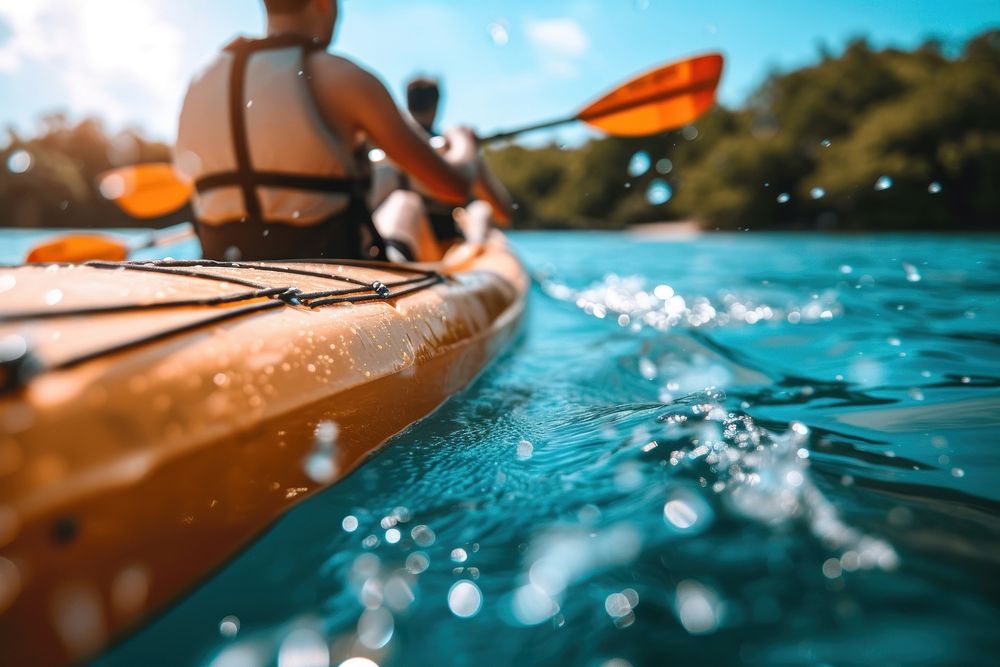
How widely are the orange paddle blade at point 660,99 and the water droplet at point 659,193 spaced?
83cm

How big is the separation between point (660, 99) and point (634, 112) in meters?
0.16

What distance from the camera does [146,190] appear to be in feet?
11.1

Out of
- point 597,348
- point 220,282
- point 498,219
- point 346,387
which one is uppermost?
point 220,282

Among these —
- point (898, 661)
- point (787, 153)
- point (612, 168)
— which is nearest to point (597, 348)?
point (898, 661)

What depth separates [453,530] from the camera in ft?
3.69

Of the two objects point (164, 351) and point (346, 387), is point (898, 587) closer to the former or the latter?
point (346, 387)

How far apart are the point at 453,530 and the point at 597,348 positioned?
1.85 m

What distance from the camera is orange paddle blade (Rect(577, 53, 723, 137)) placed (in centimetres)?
342

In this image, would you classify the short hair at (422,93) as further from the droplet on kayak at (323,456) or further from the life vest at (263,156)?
the droplet on kayak at (323,456)

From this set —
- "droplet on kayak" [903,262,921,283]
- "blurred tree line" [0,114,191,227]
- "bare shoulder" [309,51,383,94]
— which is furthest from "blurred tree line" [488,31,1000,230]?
"blurred tree line" [0,114,191,227]

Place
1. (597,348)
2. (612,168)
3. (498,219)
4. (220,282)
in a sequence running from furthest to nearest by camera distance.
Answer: (612,168) < (498,219) < (597,348) < (220,282)

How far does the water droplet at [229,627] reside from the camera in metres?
0.86

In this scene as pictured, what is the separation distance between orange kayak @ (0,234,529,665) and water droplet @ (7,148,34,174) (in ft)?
117

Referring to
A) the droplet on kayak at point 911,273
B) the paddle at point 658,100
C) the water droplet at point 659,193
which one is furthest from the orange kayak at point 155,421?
the droplet on kayak at point 911,273
